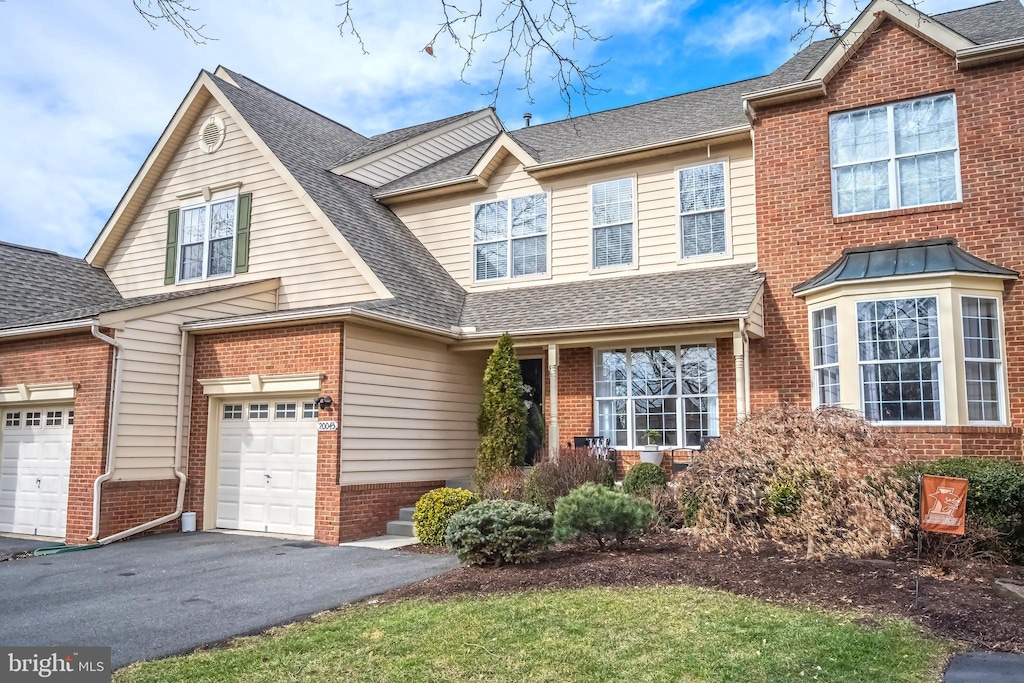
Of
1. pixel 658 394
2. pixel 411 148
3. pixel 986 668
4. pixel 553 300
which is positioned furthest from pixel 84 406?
pixel 986 668

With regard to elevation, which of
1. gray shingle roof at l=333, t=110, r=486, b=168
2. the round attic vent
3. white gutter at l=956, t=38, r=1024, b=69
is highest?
gray shingle roof at l=333, t=110, r=486, b=168

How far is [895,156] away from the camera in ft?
40.7

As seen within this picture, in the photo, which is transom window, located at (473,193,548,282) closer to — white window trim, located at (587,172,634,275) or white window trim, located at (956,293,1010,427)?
white window trim, located at (587,172,634,275)

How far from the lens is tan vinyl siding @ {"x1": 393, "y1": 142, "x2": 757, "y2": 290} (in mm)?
14188

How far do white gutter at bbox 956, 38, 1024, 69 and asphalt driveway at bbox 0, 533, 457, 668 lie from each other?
1056 cm

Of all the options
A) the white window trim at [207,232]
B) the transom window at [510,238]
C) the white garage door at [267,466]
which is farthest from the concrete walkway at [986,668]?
the white window trim at [207,232]

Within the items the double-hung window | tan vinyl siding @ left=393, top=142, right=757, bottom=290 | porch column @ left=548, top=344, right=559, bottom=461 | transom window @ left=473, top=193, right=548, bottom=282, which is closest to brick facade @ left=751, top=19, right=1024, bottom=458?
tan vinyl siding @ left=393, top=142, right=757, bottom=290

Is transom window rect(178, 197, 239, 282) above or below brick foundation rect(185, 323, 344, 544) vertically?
above

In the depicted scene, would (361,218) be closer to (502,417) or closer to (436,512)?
(502,417)

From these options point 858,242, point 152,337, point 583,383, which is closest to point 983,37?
point 858,242

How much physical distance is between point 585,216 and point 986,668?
11433 mm

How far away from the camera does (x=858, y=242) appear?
41.3 ft

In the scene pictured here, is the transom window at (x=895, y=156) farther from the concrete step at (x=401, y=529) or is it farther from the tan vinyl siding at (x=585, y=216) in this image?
the concrete step at (x=401, y=529)

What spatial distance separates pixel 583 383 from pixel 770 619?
831 centimetres
